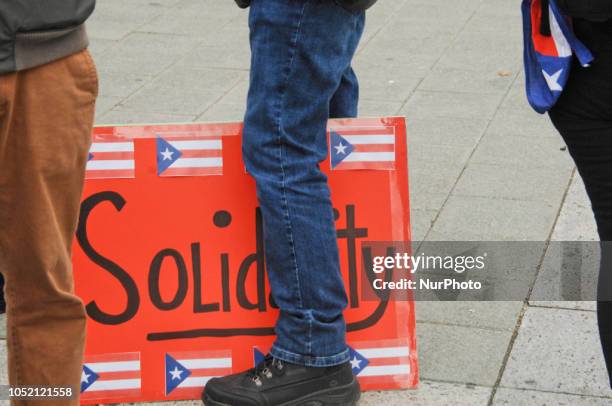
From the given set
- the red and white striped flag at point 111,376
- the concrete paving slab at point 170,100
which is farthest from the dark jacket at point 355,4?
the concrete paving slab at point 170,100

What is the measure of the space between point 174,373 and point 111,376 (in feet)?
0.61

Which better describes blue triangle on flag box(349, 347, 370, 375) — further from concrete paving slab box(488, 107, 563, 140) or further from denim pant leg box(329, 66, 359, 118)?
concrete paving slab box(488, 107, 563, 140)

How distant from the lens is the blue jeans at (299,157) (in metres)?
3.17

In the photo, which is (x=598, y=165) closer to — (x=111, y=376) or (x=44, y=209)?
(x=44, y=209)

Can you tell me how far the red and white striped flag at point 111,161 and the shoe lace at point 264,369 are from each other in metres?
0.67

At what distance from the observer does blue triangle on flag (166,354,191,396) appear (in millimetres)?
3500

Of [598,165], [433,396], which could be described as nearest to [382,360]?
[433,396]

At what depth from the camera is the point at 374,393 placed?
3559mm

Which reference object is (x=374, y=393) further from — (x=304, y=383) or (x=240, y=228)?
(x=240, y=228)

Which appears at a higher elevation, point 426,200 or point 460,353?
point 460,353

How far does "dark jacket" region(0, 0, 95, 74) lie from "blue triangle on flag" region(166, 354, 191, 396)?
3.81 feet

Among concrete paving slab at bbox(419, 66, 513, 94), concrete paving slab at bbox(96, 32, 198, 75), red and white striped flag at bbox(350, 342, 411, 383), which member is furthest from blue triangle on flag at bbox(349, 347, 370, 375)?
concrete paving slab at bbox(96, 32, 198, 75)

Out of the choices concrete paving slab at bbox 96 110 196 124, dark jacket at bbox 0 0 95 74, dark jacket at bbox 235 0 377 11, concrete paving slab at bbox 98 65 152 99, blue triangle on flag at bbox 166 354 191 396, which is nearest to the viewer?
dark jacket at bbox 0 0 95 74

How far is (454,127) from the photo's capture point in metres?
5.86
